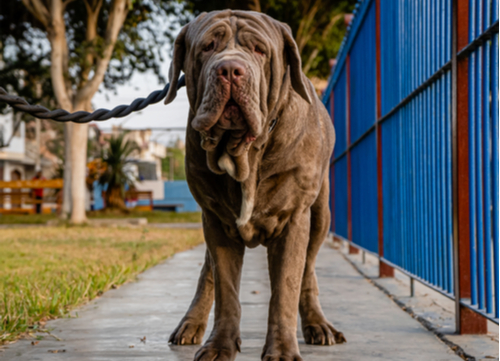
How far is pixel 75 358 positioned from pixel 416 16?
335cm

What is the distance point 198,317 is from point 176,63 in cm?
143

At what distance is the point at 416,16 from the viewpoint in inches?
178

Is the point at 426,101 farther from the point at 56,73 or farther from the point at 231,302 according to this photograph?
the point at 56,73

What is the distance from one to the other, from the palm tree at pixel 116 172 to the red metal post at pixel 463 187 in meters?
18.8

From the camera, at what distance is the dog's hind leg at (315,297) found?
11.0 feet

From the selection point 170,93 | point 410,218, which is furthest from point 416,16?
point 170,93

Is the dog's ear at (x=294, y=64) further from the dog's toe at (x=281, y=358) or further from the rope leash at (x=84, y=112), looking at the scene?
the dog's toe at (x=281, y=358)

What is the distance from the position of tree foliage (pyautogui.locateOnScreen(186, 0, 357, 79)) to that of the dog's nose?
1473 cm

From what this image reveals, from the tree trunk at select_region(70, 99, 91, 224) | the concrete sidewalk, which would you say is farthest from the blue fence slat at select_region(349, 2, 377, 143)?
the tree trunk at select_region(70, 99, 91, 224)

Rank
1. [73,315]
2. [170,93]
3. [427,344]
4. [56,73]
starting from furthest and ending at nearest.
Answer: [56,73] < [73,315] < [427,344] < [170,93]

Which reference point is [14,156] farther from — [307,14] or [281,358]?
[281,358]

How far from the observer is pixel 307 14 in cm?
1870

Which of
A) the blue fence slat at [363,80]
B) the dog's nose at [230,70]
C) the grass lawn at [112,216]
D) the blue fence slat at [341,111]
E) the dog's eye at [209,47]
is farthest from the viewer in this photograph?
the grass lawn at [112,216]

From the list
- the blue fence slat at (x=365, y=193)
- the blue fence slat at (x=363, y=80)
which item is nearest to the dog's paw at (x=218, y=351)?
the blue fence slat at (x=365, y=193)
